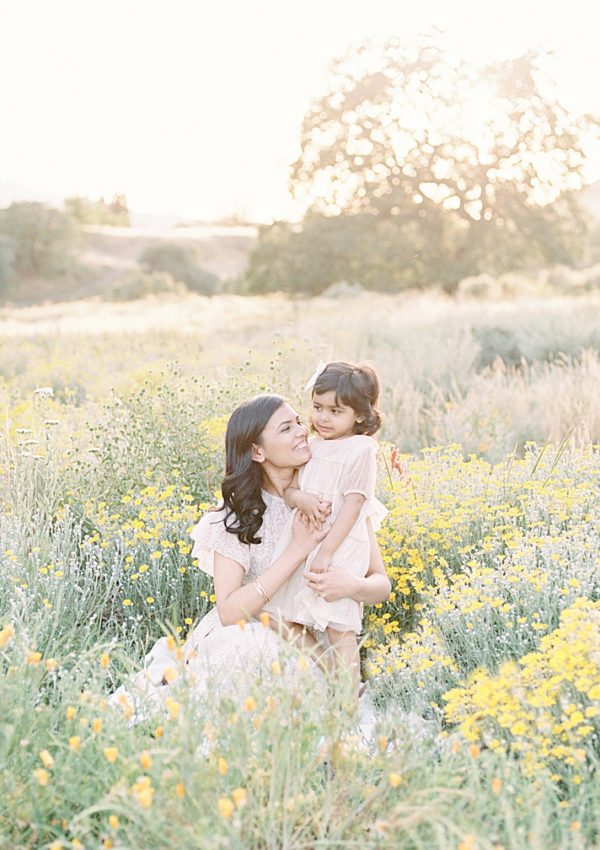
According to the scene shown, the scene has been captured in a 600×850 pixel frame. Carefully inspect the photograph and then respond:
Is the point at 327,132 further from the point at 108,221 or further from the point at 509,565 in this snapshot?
the point at 108,221

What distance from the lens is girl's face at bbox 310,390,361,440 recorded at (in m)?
3.47

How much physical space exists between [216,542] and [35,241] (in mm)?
41252

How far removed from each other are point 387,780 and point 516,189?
24.5m

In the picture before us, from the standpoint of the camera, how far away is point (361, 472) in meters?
3.40

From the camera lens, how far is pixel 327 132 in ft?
84.5

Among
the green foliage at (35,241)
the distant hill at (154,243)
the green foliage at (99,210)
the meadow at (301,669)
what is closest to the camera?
the meadow at (301,669)

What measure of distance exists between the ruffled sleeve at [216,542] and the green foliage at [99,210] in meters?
49.5

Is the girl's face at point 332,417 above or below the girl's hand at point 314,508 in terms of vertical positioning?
above

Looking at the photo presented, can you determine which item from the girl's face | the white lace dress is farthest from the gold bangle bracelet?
the girl's face

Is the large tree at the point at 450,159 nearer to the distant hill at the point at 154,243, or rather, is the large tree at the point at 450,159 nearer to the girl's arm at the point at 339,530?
the distant hill at the point at 154,243

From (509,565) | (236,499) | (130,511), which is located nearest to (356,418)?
(236,499)

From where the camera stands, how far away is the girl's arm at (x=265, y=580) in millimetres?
3268

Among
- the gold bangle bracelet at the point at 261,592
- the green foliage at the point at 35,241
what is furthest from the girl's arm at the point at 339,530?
the green foliage at the point at 35,241

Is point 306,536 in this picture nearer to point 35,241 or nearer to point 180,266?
point 180,266
